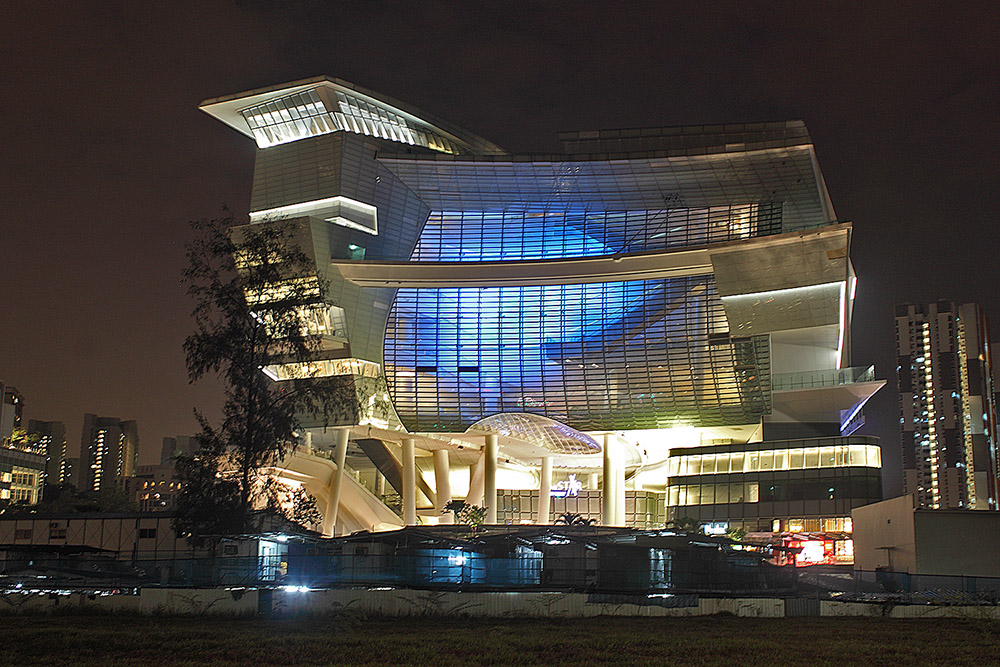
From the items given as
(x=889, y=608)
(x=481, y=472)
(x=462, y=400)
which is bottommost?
(x=889, y=608)

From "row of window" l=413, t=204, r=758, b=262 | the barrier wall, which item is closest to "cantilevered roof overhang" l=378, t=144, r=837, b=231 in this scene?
"row of window" l=413, t=204, r=758, b=262

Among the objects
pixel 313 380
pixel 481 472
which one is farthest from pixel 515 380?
pixel 313 380

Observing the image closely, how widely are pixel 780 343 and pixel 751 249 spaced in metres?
13.6

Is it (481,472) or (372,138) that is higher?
(372,138)

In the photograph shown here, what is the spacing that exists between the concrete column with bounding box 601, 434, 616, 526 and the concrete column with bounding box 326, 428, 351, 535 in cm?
2265

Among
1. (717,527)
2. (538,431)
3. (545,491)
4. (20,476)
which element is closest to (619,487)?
(545,491)

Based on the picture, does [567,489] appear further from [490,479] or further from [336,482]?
[336,482]

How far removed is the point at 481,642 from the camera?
2208cm

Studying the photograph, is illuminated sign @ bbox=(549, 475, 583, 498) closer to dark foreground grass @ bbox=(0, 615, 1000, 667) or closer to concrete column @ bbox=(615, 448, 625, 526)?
concrete column @ bbox=(615, 448, 625, 526)

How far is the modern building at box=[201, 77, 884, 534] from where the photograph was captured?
83.3m

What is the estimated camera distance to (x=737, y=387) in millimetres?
85938

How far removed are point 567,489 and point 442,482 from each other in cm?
1265

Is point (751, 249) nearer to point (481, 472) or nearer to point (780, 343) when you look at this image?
point (780, 343)

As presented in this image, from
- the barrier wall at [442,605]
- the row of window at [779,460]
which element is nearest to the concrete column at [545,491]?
the row of window at [779,460]
